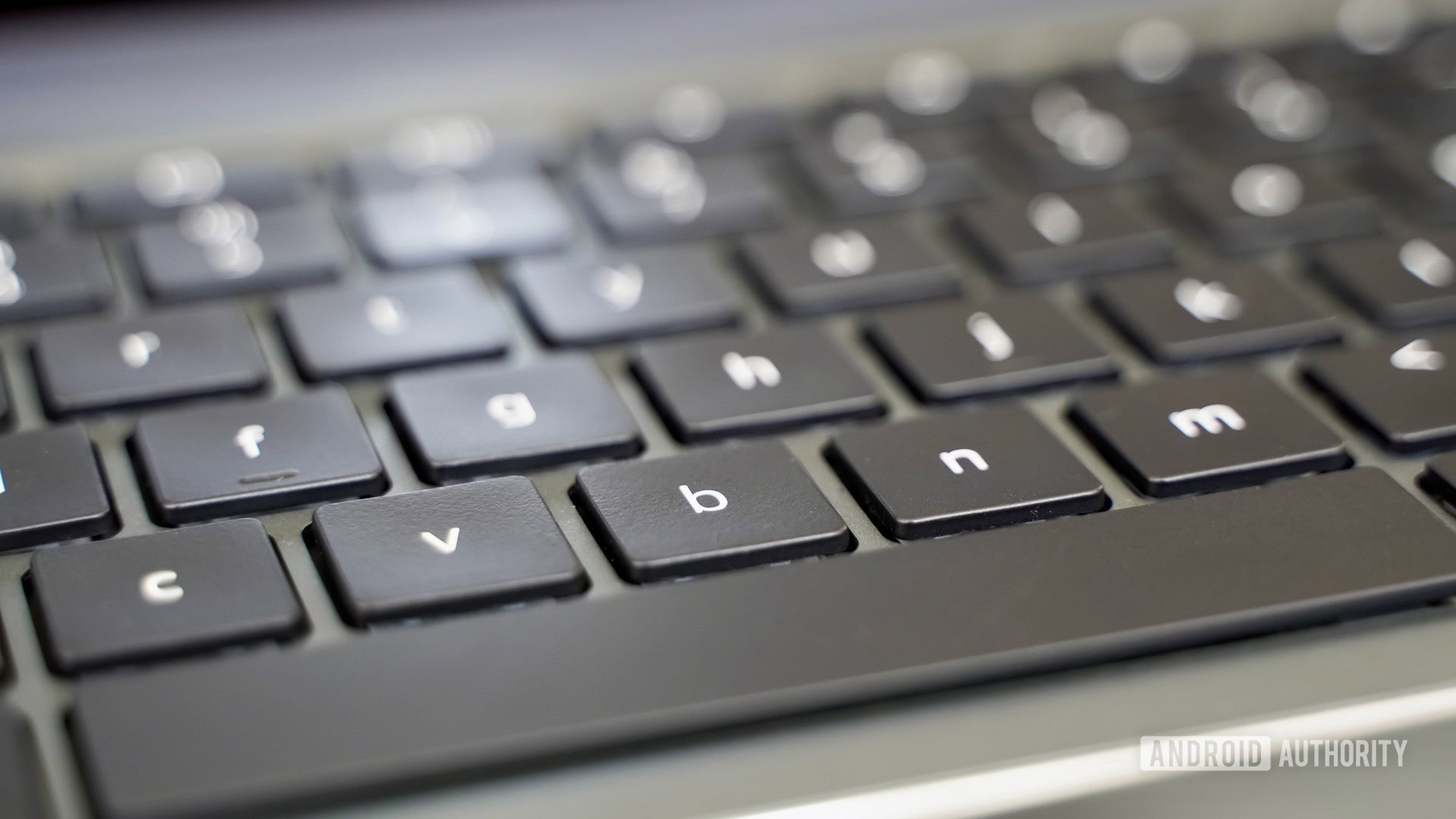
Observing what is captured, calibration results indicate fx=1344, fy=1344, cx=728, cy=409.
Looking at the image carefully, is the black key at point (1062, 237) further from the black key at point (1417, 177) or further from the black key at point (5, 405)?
the black key at point (5, 405)

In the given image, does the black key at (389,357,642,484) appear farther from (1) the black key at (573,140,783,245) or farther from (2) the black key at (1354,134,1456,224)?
(2) the black key at (1354,134,1456,224)

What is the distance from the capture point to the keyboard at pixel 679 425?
255 millimetres

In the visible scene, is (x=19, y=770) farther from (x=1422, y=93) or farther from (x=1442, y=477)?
(x=1422, y=93)

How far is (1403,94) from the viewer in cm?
52

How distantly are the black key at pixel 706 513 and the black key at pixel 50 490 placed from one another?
0.10m

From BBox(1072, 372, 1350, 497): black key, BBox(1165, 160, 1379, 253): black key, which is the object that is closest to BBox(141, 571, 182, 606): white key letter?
BBox(1072, 372, 1350, 497): black key

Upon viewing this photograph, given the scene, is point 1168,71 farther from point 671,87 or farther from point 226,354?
point 226,354

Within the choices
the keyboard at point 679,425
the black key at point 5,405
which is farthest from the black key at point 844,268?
the black key at point 5,405

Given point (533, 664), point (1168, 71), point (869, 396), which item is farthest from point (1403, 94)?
point (533, 664)

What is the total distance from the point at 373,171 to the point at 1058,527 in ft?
0.86

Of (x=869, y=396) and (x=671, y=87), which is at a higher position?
(x=671, y=87)

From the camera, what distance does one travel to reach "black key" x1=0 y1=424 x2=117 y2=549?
282 millimetres

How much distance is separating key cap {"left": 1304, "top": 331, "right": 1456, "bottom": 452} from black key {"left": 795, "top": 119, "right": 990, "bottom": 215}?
142 millimetres

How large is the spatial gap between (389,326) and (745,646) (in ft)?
0.51
